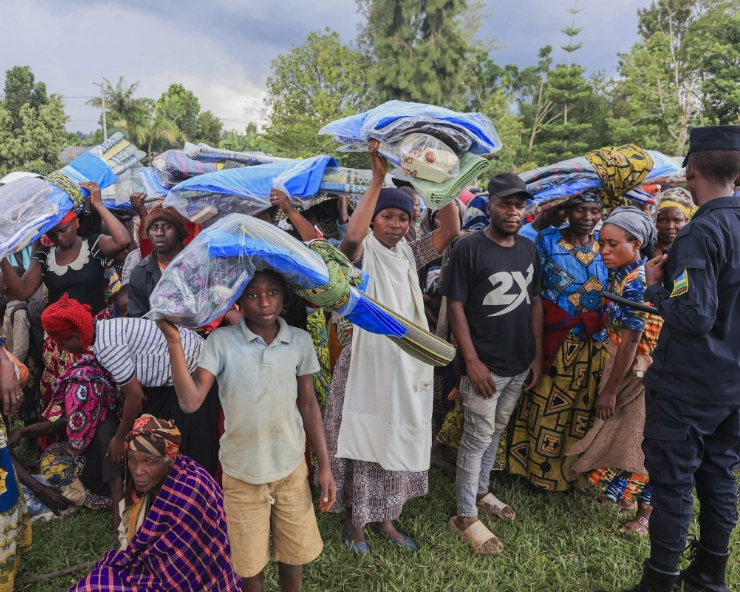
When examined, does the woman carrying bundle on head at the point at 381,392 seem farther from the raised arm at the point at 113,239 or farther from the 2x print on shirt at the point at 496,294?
the raised arm at the point at 113,239

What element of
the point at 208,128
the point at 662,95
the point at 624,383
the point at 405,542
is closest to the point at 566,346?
the point at 624,383

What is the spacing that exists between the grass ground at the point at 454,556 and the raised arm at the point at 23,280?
1477mm

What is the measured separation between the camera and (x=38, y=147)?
95.5ft

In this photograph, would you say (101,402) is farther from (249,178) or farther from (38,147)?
(38,147)

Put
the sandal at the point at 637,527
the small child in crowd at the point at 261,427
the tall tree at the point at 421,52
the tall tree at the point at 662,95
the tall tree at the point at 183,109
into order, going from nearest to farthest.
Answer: the small child in crowd at the point at 261,427 < the sandal at the point at 637,527 < the tall tree at the point at 662,95 < the tall tree at the point at 421,52 < the tall tree at the point at 183,109

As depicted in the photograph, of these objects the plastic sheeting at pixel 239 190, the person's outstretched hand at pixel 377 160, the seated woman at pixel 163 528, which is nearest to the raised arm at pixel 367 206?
the person's outstretched hand at pixel 377 160

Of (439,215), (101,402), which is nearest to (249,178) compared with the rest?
(439,215)

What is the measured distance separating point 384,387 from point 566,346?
1.32 metres

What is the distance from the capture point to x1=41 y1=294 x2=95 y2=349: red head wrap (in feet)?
8.77

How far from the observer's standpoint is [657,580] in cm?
234

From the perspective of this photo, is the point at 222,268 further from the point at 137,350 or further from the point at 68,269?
the point at 68,269

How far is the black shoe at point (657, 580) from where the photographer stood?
91.3 inches

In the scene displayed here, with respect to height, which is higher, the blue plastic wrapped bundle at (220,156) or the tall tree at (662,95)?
the tall tree at (662,95)

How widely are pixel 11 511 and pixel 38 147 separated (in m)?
32.9
